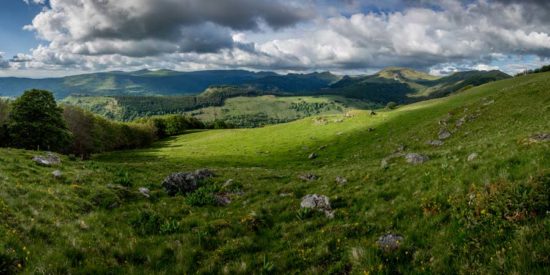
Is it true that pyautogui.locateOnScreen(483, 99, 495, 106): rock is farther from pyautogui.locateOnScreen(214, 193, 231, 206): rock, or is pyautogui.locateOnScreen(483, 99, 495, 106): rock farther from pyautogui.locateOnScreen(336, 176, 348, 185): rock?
pyautogui.locateOnScreen(214, 193, 231, 206): rock

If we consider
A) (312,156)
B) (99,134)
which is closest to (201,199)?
(312,156)

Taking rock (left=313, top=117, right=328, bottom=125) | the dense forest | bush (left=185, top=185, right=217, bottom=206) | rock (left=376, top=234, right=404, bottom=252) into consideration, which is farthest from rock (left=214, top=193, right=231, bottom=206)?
rock (left=313, top=117, right=328, bottom=125)

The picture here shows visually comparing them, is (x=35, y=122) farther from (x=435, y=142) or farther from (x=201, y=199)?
(x=435, y=142)

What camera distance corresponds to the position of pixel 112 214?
13.0 m

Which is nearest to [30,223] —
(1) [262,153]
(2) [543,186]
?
(2) [543,186]

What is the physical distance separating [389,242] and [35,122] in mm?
76194

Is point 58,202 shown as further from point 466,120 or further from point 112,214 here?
point 466,120

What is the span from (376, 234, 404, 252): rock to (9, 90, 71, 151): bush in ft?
241

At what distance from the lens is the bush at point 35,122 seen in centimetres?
6325

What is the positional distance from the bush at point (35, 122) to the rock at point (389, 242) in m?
73.4

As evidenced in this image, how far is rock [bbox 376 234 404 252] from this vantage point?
7.80 meters

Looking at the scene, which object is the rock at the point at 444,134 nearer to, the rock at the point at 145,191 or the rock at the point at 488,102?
the rock at the point at 488,102

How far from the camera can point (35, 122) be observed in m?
64.0

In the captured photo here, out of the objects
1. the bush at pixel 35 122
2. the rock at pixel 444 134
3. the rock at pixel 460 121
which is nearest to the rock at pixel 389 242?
the rock at pixel 444 134
